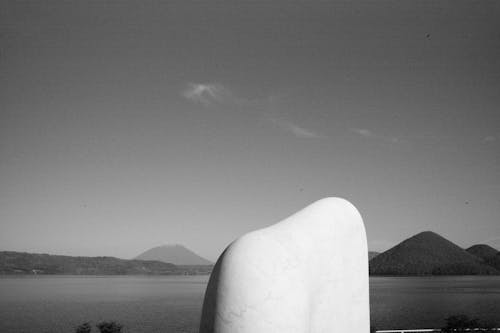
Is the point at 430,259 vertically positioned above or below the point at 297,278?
above

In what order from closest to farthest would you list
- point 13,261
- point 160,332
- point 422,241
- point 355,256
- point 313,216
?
1. point 313,216
2. point 355,256
3. point 160,332
4. point 422,241
5. point 13,261

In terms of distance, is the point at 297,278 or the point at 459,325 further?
the point at 459,325

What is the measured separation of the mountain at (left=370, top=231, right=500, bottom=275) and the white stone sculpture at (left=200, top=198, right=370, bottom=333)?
610ft

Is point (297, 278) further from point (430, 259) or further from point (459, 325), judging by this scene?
point (430, 259)

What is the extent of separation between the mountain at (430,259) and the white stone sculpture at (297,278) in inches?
7318

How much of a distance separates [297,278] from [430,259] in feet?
625

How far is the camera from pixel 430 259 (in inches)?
7141

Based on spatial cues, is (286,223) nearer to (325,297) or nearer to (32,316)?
(325,297)

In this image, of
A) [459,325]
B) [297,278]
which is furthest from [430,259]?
[297,278]

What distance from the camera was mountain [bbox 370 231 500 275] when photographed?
181375mm

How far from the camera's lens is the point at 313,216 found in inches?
280

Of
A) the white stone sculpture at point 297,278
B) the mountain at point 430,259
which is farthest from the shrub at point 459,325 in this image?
the mountain at point 430,259

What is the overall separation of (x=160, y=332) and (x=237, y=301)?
40.5m

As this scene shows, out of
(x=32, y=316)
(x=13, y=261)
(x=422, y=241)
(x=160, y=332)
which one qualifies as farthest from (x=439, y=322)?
(x=13, y=261)
